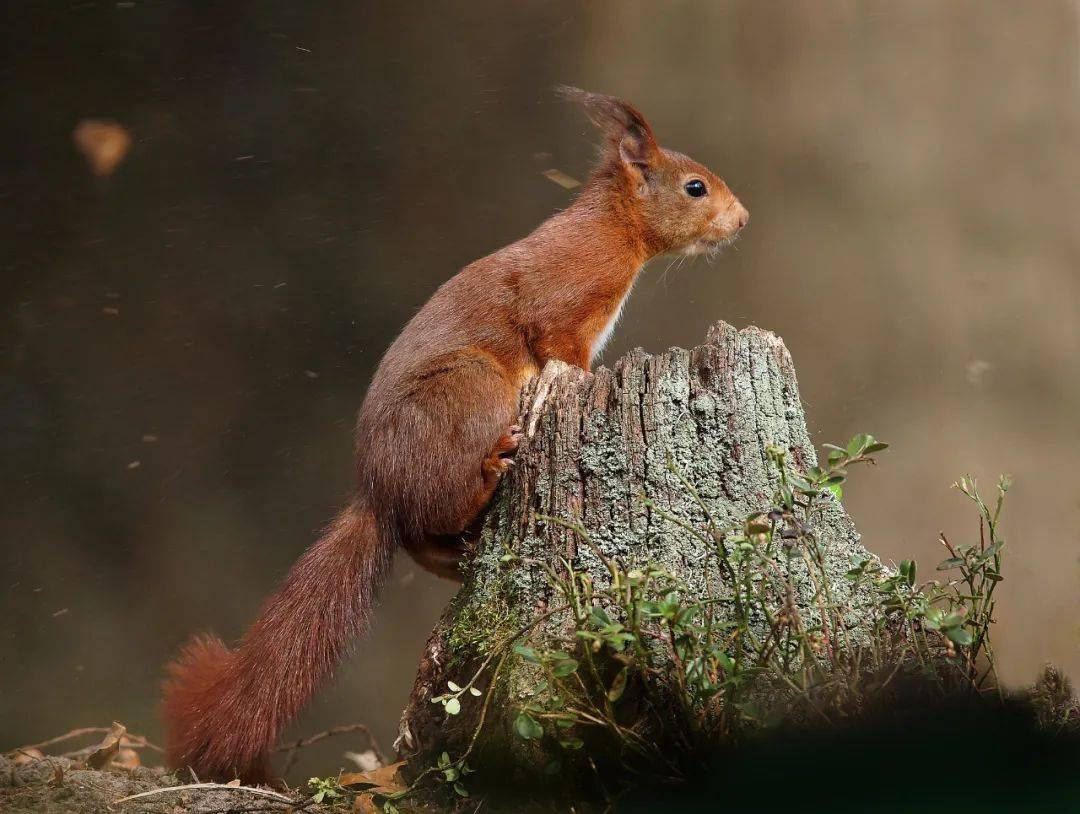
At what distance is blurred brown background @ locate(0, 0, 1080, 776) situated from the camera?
2904 millimetres

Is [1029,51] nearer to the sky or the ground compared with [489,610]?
nearer to the sky

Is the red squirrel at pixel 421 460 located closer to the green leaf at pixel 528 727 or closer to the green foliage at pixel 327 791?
the green foliage at pixel 327 791

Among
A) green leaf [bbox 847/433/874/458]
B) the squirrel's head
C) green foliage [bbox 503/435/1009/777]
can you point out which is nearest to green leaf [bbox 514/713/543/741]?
green foliage [bbox 503/435/1009/777]

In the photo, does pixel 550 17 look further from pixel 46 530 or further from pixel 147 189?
pixel 46 530

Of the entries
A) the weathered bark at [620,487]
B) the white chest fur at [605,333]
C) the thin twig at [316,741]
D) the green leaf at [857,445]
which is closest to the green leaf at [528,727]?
the weathered bark at [620,487]

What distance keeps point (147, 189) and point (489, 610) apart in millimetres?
2049

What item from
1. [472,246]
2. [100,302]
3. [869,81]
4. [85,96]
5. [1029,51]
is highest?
[1029,51]

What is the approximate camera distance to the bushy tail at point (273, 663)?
1.80 meters

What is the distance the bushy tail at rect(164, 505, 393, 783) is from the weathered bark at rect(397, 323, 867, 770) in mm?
212

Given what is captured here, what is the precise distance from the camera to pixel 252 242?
10.0 ft

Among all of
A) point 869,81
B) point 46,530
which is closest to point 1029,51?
point 869,81

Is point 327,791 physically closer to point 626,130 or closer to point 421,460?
point 421,460

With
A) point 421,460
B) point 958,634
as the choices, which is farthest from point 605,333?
point 958,634

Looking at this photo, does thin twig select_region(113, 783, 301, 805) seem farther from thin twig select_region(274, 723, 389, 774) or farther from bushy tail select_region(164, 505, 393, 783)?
thin twig select_region(274, 723, 389, 774)
